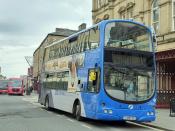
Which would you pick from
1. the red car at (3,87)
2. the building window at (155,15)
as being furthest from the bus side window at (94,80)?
the red car at (3,87)

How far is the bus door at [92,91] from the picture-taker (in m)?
18.2

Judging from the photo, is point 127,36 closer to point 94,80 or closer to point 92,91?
point 94,80

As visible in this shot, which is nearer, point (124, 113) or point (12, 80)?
point (124, 113)

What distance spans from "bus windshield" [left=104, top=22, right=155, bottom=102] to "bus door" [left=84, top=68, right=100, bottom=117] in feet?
1.76

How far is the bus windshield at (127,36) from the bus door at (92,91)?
1.29 m

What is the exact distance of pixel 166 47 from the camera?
93.4 feet

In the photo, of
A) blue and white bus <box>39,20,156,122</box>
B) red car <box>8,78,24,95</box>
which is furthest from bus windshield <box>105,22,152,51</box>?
red car <box>8,78,24,95</box>

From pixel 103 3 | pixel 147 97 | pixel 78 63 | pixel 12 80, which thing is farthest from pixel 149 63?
pixel 12 80

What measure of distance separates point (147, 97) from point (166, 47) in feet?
35.2

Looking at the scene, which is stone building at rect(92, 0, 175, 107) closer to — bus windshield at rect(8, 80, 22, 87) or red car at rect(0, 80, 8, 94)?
bus windshield at rect(8, 80, 22, 87)

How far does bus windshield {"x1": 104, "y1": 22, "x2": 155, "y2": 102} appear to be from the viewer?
1798 centimetres

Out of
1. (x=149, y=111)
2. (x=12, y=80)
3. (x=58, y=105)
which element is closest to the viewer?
(x=149, y=111)

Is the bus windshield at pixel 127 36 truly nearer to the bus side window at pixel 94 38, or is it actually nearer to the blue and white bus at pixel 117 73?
the blue and white bus at pixel 117 73

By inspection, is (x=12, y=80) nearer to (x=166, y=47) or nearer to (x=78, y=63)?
(x=166, y=47)
